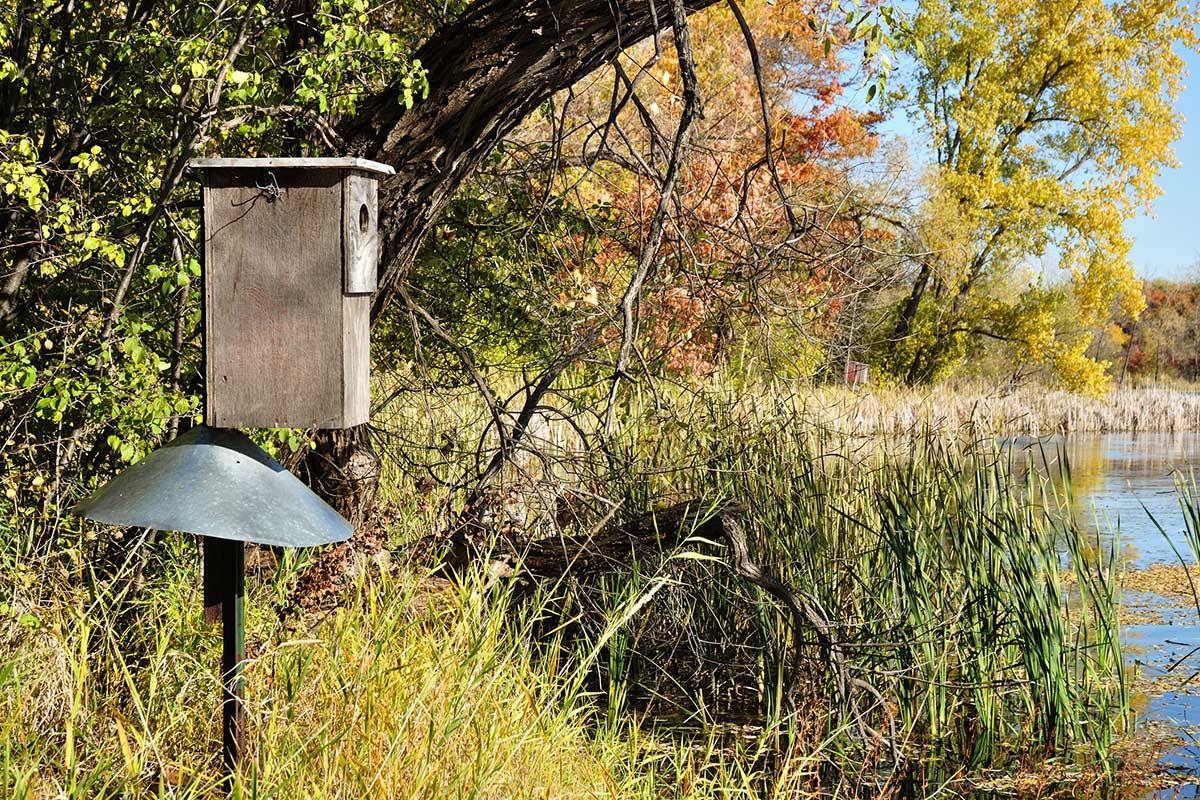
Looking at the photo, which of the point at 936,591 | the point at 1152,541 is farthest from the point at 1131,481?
the point at 936,591

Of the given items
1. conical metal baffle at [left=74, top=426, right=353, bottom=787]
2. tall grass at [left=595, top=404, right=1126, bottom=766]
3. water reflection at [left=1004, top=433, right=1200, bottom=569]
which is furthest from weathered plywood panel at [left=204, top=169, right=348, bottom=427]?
water reflection at [left=1004, top=433, right=1200, bottom=569]

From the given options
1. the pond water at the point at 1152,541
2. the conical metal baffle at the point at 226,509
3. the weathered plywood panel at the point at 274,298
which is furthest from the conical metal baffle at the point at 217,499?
the pond water at the point at 1152,541

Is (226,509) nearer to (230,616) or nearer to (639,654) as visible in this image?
(230,616)

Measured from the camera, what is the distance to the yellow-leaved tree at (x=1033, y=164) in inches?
619

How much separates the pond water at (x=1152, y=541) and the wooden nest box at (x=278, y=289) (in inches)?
97.6

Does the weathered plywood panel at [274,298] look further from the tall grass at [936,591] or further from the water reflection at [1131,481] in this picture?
the water reflection at [1131,481]

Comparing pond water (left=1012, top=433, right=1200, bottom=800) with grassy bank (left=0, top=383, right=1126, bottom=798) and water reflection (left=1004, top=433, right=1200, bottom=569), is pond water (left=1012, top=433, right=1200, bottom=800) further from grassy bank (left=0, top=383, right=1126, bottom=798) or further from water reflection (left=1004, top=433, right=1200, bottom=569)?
grassy bank (left=0, top=383, right=1126, bottom=798)

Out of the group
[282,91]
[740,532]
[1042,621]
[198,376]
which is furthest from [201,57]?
[1042,621]

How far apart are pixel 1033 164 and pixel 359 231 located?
54.2 feet

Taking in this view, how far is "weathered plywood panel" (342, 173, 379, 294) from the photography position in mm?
2266

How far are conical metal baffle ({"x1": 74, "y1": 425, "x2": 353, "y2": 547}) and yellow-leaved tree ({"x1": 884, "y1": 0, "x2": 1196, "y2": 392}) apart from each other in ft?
45.9

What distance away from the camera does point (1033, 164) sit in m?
16.9

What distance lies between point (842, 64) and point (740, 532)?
15810 mm

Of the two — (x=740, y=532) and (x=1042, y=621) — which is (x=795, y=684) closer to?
(x=740, y=532)
